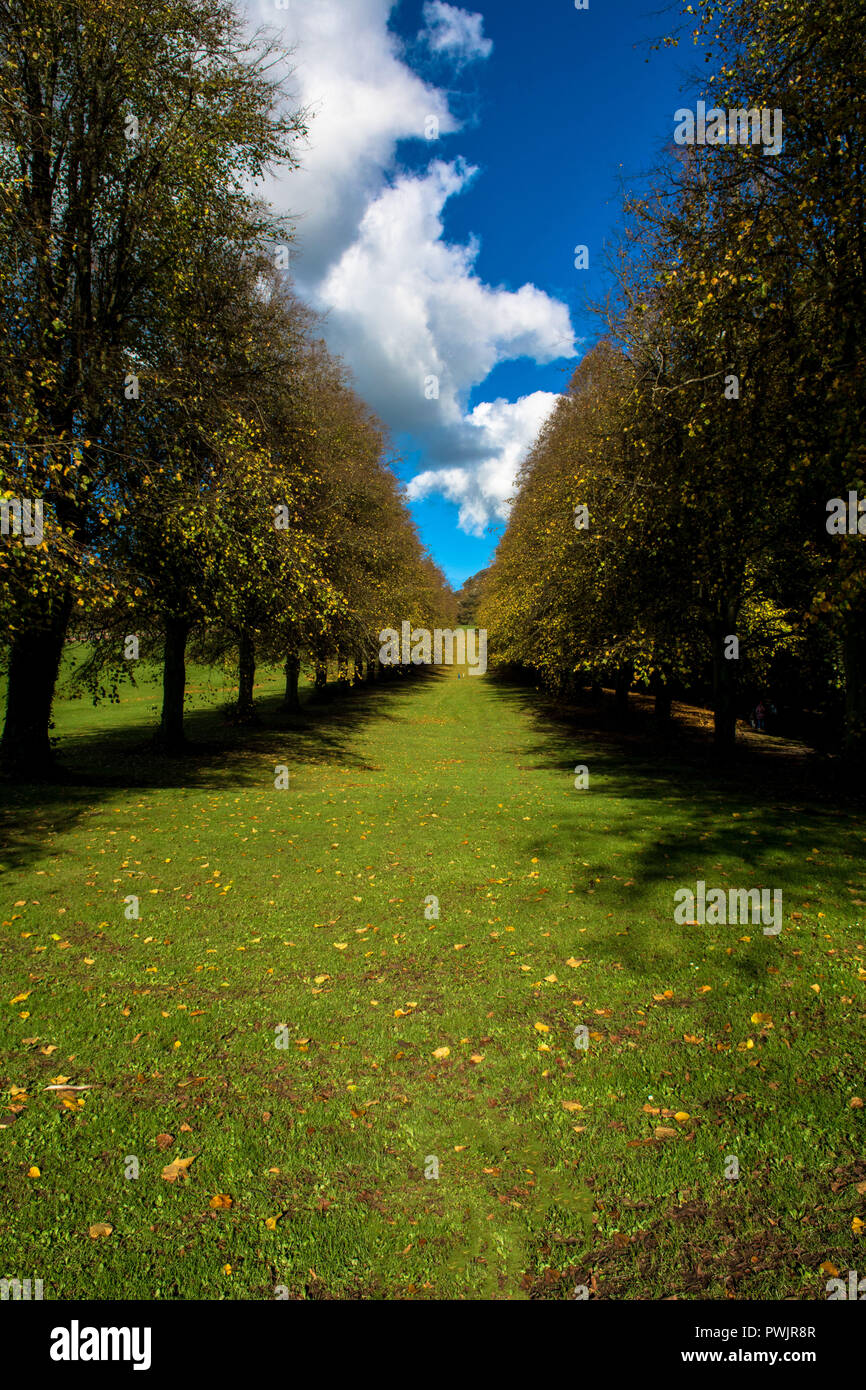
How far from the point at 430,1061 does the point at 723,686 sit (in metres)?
15.3

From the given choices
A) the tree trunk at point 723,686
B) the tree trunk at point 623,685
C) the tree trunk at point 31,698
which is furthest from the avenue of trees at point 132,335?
the tree trunk at point 623,685

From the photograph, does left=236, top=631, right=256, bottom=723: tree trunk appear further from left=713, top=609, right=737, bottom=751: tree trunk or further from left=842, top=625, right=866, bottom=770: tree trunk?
left=842, top=625, right=866, bottom=770: tree trunk

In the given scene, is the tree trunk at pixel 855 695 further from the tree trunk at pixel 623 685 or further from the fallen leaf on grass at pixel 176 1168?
the fallen leaf on grass at pixel 176 1168

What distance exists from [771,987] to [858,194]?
11.7 m

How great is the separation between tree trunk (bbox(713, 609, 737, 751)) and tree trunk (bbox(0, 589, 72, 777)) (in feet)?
52.7

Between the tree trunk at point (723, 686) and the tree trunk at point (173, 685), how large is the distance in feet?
49.4

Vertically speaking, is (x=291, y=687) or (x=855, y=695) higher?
(x=855, y=695)

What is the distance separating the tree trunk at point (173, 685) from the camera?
1800cm

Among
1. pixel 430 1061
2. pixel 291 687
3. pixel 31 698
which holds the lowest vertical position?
pixel 430 1061

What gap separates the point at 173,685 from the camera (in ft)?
60.5

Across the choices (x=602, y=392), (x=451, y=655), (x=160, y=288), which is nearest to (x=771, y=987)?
(x=160, y=288)

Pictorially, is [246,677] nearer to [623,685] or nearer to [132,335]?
[132,335]

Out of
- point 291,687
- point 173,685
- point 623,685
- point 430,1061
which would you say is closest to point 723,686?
point 623,685

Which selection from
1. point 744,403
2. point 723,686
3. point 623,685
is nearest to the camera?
point 744,403
